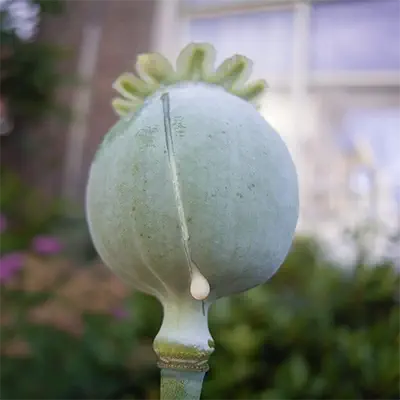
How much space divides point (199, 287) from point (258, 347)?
39.9 inches

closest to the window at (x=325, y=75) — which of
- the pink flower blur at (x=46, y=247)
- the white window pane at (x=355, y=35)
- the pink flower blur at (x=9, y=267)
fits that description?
the white window pane at (x=355, y=35)

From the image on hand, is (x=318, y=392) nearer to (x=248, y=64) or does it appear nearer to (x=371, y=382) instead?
(x=371, y=382)

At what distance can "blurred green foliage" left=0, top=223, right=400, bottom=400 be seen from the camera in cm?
112

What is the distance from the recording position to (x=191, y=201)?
28 centimetres

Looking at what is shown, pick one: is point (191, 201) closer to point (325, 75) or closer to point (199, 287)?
point (199, 287)

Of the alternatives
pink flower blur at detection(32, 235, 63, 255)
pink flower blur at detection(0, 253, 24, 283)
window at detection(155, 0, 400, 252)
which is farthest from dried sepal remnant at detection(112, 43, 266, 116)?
window at detection(155, 0, 400, 252)

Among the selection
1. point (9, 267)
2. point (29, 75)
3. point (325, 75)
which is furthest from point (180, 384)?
point (325, 75)

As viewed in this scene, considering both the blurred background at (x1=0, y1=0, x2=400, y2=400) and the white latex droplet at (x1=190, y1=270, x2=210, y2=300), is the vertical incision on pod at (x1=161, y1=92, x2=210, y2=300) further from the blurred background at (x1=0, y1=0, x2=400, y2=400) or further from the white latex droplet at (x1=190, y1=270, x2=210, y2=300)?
the blurred background at (x1=0, y1=0, x2=400, y2=400)

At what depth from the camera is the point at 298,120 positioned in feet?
7.51

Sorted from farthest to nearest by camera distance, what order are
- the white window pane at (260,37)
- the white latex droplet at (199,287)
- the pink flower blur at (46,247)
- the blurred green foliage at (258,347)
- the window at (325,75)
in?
the white window pane at (260,37)
the window at (325,75)
the pink flower blur at (46,247)
the blurred green foliage at (258,347)
the white latex droplet at (199,287)

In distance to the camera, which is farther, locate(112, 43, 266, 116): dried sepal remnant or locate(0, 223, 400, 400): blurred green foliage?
locate(0, 223, 400, 400): blurred green foliage

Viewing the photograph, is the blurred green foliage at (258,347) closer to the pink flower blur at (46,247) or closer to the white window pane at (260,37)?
the pink flower blur at (46,247)

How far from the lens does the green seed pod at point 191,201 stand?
28cm

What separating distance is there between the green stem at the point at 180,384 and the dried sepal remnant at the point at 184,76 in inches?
5.6
